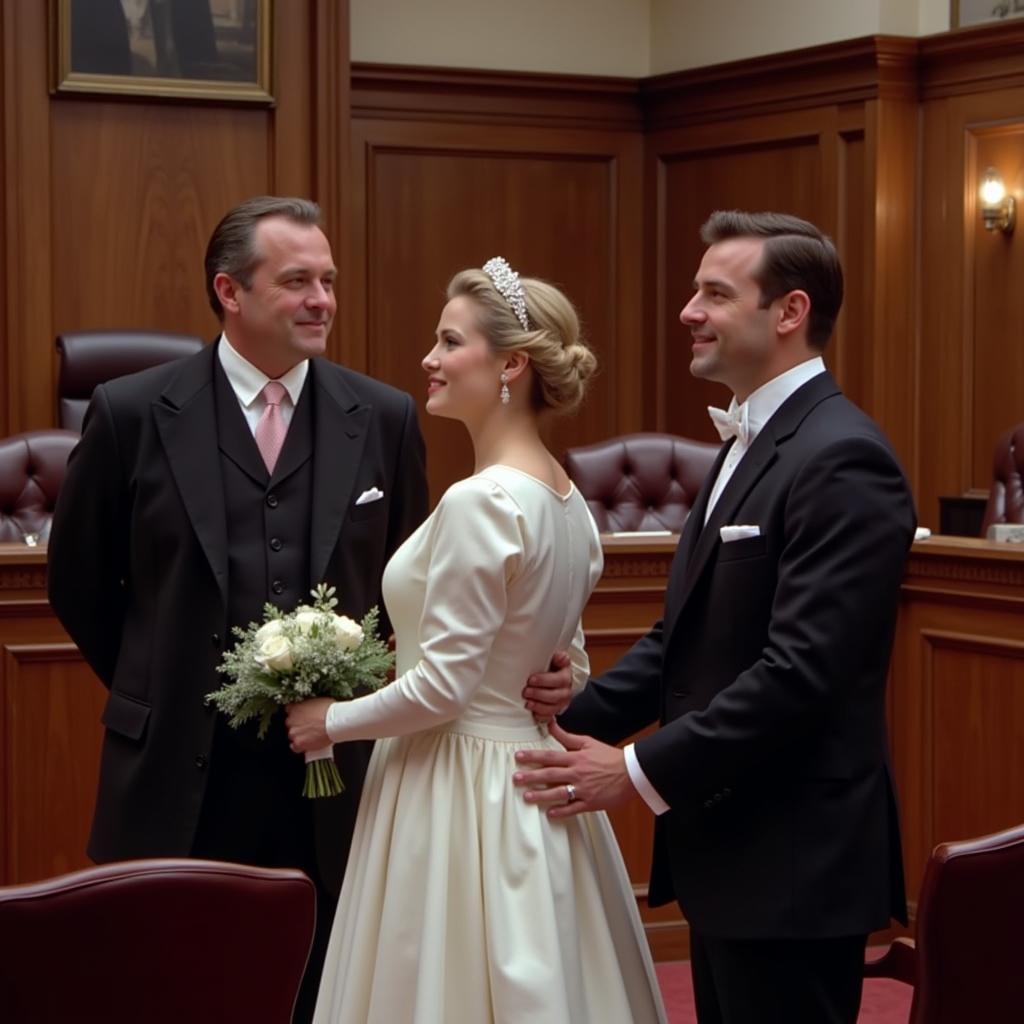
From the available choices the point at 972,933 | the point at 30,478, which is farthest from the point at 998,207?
the point at 972,933

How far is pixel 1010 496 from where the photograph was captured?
6.46m

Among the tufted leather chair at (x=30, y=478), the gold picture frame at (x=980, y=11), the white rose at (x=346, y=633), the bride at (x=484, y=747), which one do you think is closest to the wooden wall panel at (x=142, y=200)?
the tufted leather chair at (x=30, y=478)

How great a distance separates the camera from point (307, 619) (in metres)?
2.73

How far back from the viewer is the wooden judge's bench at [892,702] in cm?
425

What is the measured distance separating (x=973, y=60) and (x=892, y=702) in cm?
405

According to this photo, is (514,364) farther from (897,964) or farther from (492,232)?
(492,232)

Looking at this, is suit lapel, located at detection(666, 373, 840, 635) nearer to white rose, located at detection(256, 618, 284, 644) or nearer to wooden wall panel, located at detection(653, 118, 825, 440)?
white rose, located at detection(256, 618, 284, 644)

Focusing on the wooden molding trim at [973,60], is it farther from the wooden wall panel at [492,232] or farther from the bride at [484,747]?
the bride at [484,747]

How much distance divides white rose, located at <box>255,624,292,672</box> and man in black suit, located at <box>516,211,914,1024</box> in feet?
1.26

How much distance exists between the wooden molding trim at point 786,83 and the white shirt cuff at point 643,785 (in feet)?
19.5

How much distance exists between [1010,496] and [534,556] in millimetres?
4160

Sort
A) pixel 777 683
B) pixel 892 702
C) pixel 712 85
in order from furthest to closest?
pixel 712 85
pixel 892 702
pixel 777 683

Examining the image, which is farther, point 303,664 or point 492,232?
point 492,232

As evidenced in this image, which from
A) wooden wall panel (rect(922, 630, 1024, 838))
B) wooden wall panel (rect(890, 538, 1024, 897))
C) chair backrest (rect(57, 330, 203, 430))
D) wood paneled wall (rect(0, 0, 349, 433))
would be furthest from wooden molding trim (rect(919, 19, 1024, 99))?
wooden wall panel (rect(922, 630, 1024, 838))
